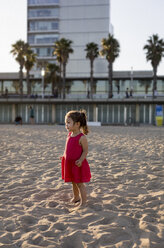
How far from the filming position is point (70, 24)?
66438mm

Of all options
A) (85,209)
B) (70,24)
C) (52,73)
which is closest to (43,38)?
(70,24)

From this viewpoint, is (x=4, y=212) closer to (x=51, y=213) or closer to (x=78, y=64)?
(x=51, y=213)

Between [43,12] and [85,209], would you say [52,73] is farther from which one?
[85,209]

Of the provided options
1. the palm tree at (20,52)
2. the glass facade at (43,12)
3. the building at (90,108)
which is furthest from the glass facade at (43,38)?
the building at (90,108)

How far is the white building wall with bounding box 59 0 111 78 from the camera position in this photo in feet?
213

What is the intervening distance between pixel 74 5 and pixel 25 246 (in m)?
69.5

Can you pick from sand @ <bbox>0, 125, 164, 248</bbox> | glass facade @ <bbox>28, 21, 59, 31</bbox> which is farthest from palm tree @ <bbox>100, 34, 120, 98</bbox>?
sand @ <bbox>0, 125, 164, 248</bbox>

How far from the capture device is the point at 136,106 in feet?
119

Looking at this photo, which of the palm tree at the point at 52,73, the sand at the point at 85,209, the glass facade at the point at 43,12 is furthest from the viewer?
the glass facade at the point at 43,12

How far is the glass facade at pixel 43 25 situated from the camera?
218 feet

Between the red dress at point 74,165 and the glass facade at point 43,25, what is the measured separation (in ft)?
218

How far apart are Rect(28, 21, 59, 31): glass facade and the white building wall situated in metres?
1.44

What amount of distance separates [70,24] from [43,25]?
20.8ft

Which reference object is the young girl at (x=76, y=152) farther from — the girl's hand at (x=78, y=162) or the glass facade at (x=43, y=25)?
the glass facade at (x=43, y=25)
